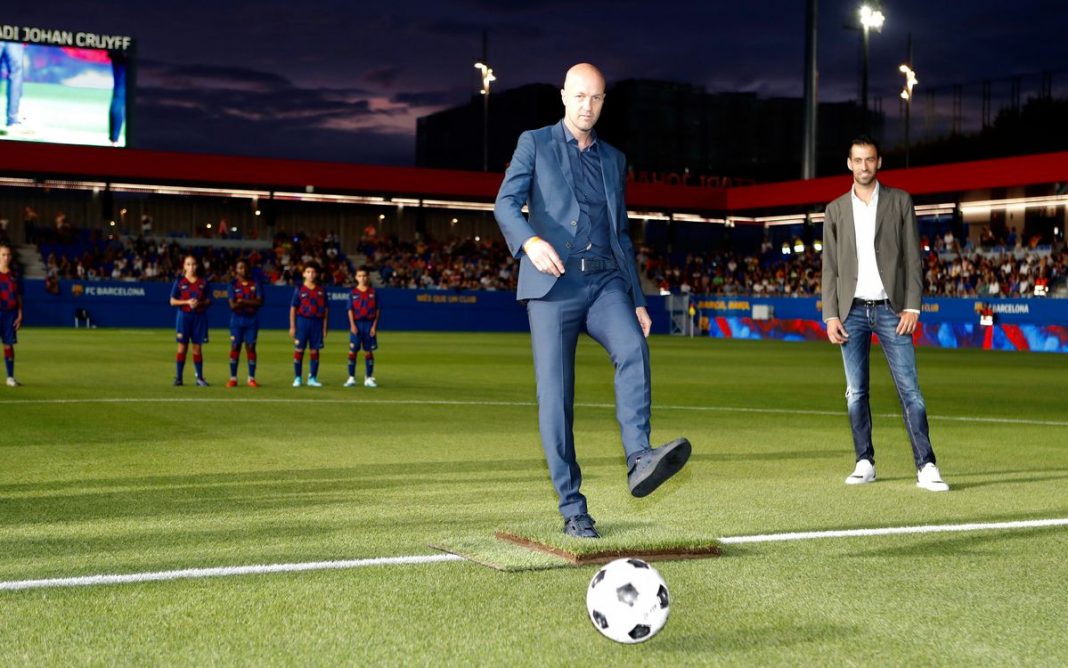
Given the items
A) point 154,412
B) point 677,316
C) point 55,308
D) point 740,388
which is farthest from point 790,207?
point 154,412

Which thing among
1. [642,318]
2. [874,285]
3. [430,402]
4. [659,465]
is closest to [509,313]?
[430,402]

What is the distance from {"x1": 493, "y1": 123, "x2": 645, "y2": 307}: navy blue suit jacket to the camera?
591cm

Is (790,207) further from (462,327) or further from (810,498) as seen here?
(810,498)

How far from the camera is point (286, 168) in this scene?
5694cm

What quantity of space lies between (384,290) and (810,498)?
152 feet

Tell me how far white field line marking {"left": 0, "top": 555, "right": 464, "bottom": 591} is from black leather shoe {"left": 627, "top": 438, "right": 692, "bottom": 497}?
3.12 feet

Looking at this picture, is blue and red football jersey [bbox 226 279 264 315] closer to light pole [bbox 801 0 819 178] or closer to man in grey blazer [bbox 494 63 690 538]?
man in grey blazer [bbox 494 63 690 538]

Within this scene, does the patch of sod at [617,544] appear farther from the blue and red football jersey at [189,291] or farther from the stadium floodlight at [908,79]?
the stadium floodlight at [908,79]

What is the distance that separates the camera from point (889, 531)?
673 cm

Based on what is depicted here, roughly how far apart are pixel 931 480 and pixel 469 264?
53.0 metres

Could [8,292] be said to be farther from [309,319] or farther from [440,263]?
[440,263]

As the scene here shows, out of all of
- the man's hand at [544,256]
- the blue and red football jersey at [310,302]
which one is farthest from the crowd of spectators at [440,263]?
the man's hand at [544,256]

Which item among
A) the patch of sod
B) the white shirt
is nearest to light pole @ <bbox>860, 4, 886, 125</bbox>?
the white shirt

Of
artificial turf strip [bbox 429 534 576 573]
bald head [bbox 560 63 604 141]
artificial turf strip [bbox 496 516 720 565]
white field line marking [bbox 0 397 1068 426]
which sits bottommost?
white field line marking [bbox 0 397 1068 426]
